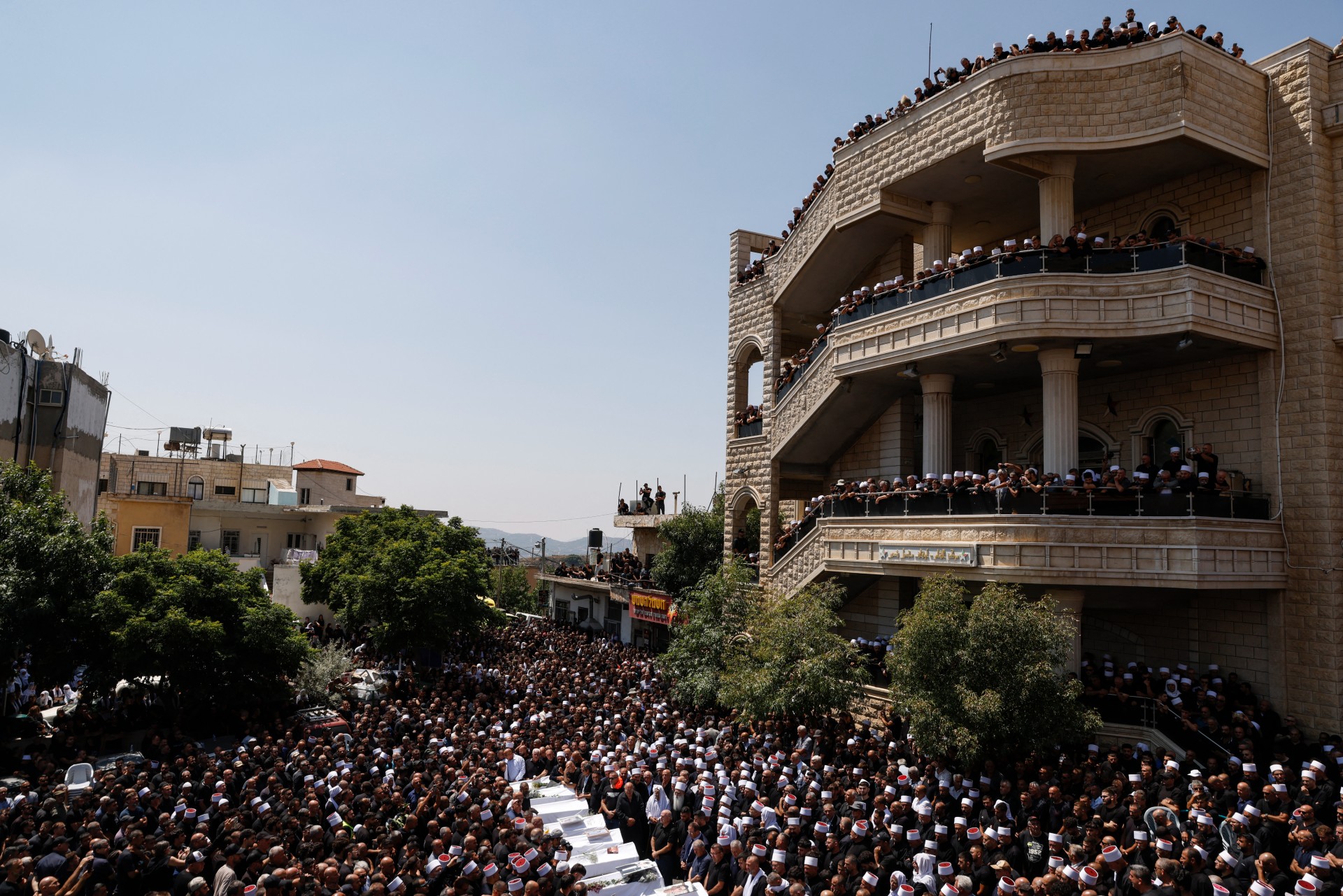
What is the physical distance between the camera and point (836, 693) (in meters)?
17.9

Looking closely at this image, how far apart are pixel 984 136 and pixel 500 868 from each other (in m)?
17.2

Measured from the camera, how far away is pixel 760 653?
62.5ft

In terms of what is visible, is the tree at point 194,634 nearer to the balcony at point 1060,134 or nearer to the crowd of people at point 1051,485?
the crowd of people at point 1051,485

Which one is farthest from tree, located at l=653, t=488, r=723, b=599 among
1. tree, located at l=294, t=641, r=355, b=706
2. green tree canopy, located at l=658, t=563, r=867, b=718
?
tree, located at l=294, t=641, r=355, b=706

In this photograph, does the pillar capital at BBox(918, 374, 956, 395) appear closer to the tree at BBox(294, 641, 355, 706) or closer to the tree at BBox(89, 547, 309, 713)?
the tree at BBox(89, 547, 309, 713)

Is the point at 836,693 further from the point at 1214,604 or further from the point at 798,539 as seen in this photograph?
the point at 1214,604

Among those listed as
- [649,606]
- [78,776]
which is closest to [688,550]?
[649,606]

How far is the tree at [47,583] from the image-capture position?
59.4 ft

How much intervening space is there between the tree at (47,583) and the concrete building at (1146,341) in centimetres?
1686

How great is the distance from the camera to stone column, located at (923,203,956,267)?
22.8 m

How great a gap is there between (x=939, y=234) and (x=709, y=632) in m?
11.9

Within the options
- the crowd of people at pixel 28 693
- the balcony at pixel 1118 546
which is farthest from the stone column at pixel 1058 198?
the crowd of people at pixel 28 693

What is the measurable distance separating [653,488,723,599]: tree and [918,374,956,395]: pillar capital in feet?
47.9

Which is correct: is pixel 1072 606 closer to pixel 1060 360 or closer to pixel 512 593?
pixel 1060 360
